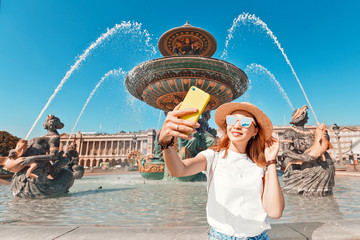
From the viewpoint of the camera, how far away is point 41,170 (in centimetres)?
476

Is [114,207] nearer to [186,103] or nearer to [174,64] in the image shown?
[186,103]

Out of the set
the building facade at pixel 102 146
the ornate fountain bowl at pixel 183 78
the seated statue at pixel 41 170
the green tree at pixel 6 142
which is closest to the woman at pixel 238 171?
the seated statue at pixel 41 170

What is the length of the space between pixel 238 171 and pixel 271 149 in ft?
0.90

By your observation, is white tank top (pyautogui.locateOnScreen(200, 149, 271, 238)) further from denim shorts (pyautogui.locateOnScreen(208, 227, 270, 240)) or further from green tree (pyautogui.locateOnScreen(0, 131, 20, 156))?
green tree (pyautogui.locateOnScreen(0, 131, 20, 156))

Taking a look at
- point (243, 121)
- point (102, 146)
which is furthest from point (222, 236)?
point (102, 146)

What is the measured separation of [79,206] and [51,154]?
1.75 meters

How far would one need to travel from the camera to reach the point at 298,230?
1840mm

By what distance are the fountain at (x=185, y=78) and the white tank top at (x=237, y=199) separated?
22.7ft

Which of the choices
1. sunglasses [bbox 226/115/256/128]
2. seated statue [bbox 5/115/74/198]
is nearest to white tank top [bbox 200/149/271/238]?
sunglasses [bbox 226/115/256/128]

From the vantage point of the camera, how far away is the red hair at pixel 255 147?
57.3 inches

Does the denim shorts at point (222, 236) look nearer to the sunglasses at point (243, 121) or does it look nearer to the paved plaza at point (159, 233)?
the paved plaza at point (159, 233)

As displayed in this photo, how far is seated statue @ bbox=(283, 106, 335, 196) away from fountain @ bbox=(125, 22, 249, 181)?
3.82m

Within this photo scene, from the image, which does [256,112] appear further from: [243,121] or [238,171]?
[238,171]

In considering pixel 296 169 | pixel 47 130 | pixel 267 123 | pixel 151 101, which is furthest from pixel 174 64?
pixel 267 123
